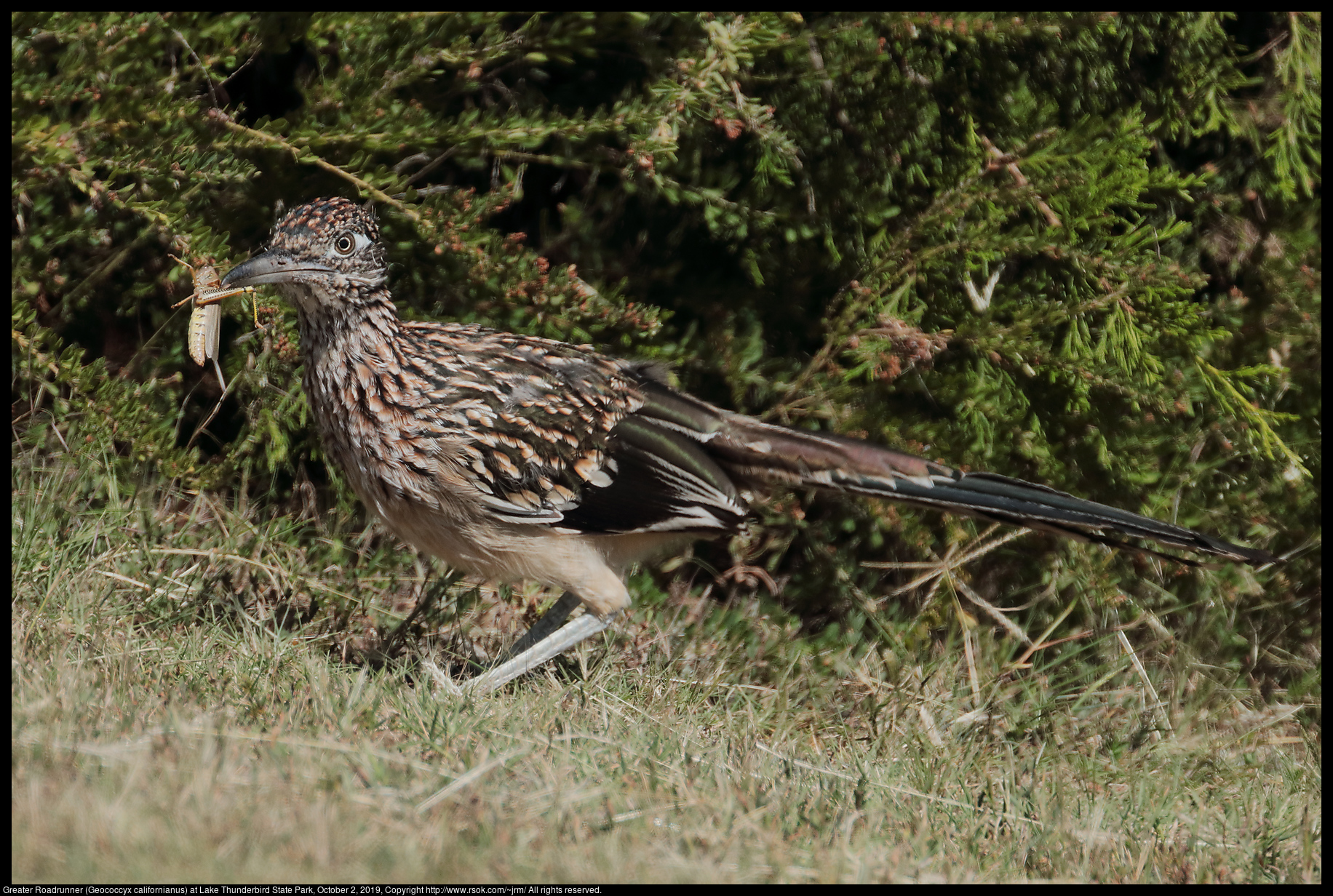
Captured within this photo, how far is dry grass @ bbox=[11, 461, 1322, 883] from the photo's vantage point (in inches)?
103

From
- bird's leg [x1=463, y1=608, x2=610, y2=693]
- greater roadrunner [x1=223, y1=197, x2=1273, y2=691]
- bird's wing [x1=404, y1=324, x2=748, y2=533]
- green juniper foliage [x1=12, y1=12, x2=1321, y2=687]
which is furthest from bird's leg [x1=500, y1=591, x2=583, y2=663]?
green juniper foliage [x1=12, y1=12, x2=1321, y2=687]

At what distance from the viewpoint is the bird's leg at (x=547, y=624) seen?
14.7 feet

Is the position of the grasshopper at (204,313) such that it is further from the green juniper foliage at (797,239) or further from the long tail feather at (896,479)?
the long tail feather at (896,479)

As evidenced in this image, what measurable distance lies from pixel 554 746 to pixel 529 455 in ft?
3.75

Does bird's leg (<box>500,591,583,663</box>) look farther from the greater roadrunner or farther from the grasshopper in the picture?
the grasshopper

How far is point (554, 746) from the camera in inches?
130

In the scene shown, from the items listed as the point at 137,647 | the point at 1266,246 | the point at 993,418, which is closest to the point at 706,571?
the point at 993,418

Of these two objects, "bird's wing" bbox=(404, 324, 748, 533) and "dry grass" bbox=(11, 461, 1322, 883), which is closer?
"dry grass" bbox=(11, 461, 1322, 883)

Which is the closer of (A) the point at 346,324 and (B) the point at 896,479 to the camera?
(A) the point at 346,324

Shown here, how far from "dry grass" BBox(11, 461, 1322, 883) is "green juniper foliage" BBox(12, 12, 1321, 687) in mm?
419

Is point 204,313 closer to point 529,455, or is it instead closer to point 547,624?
point 529,455

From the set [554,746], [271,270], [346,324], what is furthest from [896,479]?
[271,270]

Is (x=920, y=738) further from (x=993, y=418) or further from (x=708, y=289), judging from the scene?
(x=708, y=289)

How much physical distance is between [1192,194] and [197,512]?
4837 millimetres
